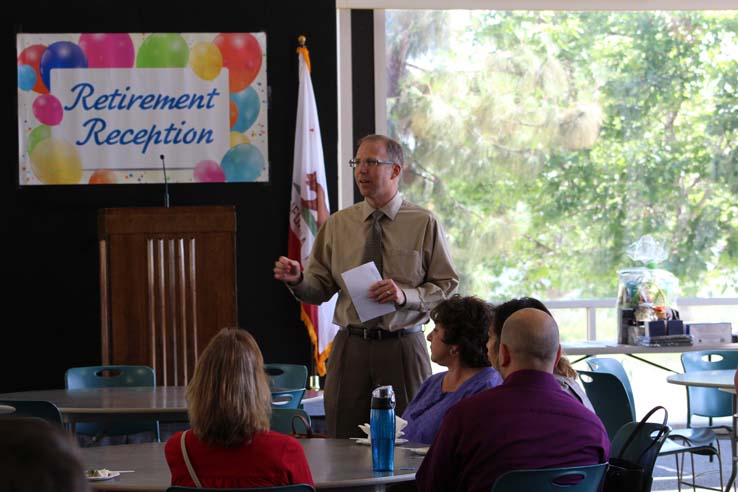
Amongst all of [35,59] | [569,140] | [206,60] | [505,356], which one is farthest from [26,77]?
[505,356]

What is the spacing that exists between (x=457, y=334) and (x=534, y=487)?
1064mm

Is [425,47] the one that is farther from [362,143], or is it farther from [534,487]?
[534,487]

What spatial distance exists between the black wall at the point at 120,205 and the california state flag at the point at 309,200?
138mm

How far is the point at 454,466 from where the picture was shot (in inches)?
104

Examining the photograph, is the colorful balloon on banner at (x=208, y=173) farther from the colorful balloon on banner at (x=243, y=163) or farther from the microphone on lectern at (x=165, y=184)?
the microphone on lectern at (x=165, y=184)

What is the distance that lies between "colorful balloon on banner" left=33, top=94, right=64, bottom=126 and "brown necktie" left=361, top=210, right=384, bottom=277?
10.3 feet

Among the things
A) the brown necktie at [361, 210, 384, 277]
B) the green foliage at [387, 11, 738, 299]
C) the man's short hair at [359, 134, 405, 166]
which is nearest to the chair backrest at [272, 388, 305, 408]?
the brown necktie at [361, 210, 384, 277]

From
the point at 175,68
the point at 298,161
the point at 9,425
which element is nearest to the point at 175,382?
the point at 298,161

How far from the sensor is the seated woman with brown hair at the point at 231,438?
2.62m

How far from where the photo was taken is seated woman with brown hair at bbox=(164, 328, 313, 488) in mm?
2617

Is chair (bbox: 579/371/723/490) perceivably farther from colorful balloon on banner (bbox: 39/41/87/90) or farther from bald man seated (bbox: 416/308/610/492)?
colorful balloon on banner (bbox: 39/41/87/90)

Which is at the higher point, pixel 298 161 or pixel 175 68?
pixel 175 68

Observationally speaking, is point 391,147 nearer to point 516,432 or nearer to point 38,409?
point 38,409

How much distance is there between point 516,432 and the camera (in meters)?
2.61
